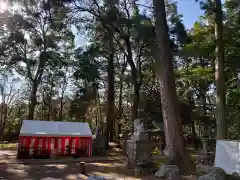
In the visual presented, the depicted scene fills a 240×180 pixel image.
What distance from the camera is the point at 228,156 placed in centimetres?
554

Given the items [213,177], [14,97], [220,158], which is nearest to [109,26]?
[220,158]

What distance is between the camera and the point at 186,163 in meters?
6.36

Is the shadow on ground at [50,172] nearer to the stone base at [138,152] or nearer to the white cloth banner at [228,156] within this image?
the stone base at [138,152]

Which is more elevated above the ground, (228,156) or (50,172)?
(228,156)

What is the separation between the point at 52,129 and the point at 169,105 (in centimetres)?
567

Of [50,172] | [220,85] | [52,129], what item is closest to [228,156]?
[220,85]

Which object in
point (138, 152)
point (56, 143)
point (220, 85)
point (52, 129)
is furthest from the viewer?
point (52, 129)

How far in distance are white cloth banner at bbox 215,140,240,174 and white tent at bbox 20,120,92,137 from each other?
5848mm

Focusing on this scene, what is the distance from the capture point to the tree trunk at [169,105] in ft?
20.8

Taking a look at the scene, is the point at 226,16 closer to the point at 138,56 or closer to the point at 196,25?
the point at 196,25

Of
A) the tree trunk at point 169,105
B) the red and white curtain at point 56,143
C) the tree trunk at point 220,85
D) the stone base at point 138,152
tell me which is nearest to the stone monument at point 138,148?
the stone base at point 138,152

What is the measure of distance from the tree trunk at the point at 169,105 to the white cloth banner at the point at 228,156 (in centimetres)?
93

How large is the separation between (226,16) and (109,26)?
541 centimetres

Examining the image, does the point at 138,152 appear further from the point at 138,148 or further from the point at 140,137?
the point at 140,137
